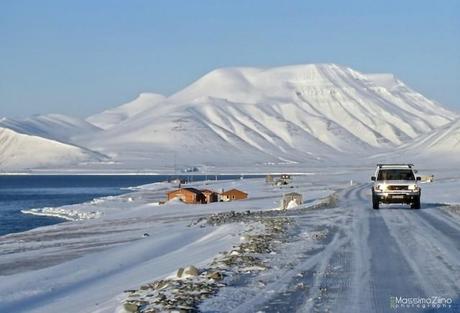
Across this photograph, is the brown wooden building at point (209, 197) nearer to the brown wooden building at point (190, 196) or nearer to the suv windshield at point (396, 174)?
the brown wooden building at point (190, 196)

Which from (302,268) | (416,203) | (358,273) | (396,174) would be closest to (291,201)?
(396,174)

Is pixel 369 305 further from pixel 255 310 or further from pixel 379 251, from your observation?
pixel 379 251

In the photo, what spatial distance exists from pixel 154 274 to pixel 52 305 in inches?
113

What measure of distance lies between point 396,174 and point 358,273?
66.8ft

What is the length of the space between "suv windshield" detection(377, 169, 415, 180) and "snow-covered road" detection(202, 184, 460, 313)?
10.4m

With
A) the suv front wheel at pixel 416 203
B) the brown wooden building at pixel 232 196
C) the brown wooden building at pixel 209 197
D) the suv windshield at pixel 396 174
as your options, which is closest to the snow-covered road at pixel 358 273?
the suv front wheel at pixel 416 203

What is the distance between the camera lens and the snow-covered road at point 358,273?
1117 cm

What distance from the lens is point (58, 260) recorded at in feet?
91.4

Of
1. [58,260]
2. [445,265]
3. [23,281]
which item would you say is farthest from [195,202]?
[445,265]

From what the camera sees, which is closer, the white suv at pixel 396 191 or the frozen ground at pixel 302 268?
the frozen ground at pixel 302 268

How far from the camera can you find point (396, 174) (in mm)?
33688

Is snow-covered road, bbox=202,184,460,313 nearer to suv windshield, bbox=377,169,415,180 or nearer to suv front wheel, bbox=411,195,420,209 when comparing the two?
suv front wheel, bbox=411,195,420,209

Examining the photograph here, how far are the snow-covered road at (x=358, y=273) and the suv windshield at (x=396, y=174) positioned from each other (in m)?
10.4

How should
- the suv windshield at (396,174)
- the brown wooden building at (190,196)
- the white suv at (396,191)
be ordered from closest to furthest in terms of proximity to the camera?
the white suv at (396,191) < the suv windshield at (396,174) < the brown wooden building at (190,196)
